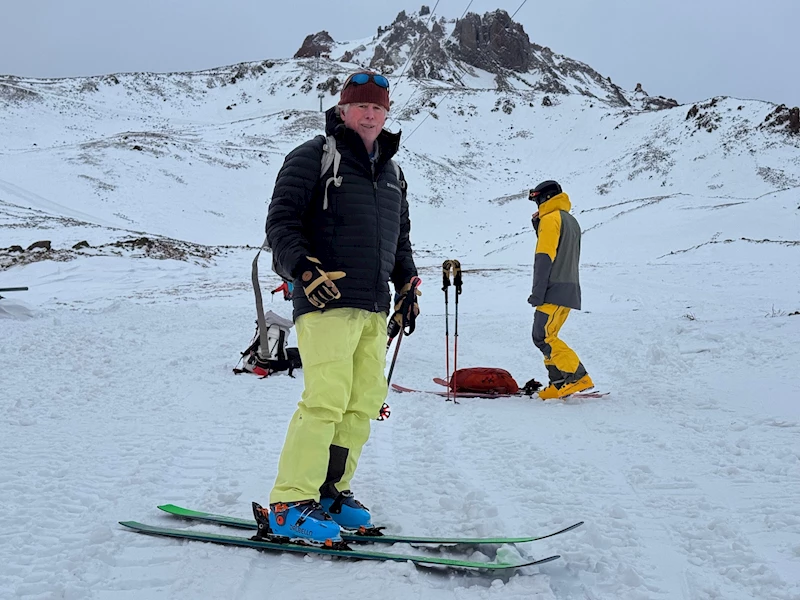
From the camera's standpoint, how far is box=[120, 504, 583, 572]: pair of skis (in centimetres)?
265

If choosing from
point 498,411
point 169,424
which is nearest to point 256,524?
point 169,424

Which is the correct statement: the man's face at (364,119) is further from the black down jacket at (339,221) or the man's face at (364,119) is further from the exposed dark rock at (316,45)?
the exposed dark rock at (316,45)

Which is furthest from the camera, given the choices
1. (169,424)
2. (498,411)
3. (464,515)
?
(498,411)

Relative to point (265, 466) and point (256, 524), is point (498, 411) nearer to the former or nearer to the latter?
point (265, 466)

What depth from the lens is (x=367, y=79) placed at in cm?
306

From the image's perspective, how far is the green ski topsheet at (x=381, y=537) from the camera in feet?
9.36

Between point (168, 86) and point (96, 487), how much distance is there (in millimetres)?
83156

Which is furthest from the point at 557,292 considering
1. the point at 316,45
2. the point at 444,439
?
the point at 316,45

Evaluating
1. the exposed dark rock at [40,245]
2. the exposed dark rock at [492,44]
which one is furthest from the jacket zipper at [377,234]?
the exposed dark rock at [492,44]

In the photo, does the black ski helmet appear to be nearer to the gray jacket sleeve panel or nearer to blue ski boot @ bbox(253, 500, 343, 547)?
the gray jacket sleeve panel

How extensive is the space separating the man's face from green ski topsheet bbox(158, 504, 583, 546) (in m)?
2.06

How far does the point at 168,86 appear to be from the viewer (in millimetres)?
76000

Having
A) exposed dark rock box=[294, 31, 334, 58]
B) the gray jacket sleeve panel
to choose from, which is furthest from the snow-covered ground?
exposed dark rock box=[294, 31, 334, 58]

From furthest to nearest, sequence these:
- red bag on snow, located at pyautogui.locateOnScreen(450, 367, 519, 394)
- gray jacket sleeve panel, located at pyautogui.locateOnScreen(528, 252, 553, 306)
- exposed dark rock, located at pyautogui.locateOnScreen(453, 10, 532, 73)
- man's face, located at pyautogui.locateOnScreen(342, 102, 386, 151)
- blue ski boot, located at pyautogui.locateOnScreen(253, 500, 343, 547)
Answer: exposed dark rock, located at pyautogui.locateOnScreen(453, 10, 532, 73)
red bag on snow, located at pyautogui.locateOnScreen(450, 367, 519, 394)
gray jacket sleeve panel, located at pyautogui.locateOnScreen(528, 252, 553, 306)
man's face, located at pyautogui.locateOnScreen(342, 102, 386, 151)
blue ski boot, located at pyautogui.locateOnScreen(253, 500, 343, 547)
